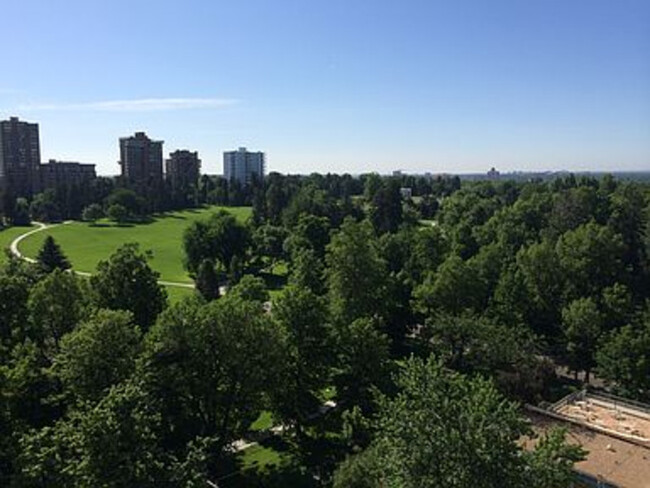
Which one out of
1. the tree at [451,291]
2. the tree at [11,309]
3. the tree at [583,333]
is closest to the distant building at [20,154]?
the tree at [11,309]

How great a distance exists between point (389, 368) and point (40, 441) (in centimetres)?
1708

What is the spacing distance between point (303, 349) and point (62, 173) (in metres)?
153

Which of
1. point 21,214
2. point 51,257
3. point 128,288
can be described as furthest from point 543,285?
Answer: point 21,214

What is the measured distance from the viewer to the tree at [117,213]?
120062 mm

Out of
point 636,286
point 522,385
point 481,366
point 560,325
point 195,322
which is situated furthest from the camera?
point 636,286

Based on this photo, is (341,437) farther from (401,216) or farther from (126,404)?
(401,216)

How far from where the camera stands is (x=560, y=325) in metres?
43.1

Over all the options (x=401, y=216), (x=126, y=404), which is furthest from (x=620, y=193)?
(x=126, y=404)

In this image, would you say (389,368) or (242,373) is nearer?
(242,373)

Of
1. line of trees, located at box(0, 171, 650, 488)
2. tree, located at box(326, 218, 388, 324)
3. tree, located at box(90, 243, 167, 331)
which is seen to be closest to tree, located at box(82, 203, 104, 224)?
line of trees, located at box(0, 171, 650, 488)

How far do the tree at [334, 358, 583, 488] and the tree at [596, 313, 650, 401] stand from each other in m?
18.9

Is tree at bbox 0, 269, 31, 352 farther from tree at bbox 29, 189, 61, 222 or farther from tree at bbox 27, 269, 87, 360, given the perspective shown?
tree at bbox 29, 189, 61, 222

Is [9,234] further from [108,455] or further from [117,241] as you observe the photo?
[108,455]

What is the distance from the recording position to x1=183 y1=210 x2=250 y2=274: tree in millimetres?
69812
